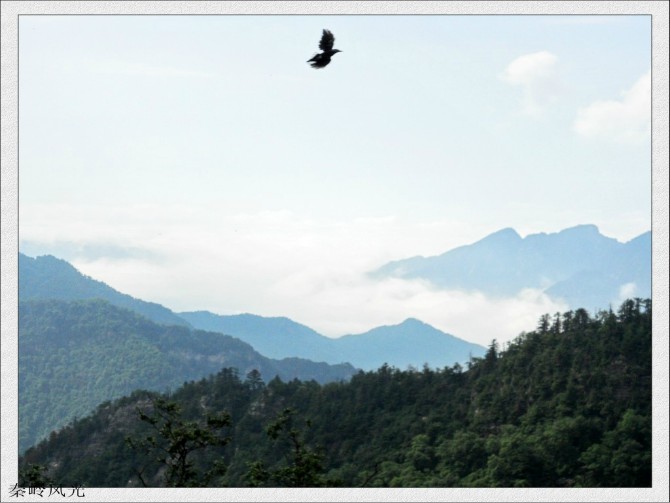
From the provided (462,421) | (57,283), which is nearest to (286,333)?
(57,283)

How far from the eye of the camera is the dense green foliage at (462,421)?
20.7 meters

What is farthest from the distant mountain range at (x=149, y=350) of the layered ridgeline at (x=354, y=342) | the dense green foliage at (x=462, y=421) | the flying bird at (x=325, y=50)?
the flying bird at (x=325, y=50)

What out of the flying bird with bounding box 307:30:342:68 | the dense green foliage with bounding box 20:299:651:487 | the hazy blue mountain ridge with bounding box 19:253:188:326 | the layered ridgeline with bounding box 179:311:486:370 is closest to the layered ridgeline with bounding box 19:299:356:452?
the layered ridgeline with bounding box 179:311:486:370

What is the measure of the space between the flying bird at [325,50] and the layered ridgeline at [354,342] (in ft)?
115

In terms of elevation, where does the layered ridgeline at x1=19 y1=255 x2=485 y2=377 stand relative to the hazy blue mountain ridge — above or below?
below

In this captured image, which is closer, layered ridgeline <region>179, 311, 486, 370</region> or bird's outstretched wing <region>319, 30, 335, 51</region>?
bird's outstretched wing <region>319, 30, 335, 51</region>

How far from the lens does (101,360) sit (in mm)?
61438

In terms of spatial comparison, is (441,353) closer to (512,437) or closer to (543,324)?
(543,324)

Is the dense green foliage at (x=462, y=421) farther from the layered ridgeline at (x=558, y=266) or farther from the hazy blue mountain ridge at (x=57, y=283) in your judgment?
Answer: the hazy blue mountain ridge at (x=57, y=283)

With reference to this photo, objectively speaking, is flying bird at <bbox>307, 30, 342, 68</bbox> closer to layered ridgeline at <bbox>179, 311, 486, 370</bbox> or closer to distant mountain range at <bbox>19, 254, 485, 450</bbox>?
layered ridgeline at <bbox>179, 311, 486, 370</bbox>

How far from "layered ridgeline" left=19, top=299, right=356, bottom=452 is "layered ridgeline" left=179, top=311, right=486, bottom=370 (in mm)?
1205

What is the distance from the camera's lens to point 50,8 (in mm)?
15023

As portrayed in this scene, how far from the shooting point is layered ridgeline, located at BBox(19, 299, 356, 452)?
54062mm

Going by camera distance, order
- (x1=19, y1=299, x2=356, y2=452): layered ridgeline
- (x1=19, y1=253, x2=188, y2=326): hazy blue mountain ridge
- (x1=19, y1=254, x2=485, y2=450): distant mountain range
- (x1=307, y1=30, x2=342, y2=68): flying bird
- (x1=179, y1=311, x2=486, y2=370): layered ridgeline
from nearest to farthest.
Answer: (x1=307, y1=30, x2=342, y2=68): flying bird
(x1=179, y1=311, x2=486, y2=370): layered ridgeline
(x1=19, y1=254, x2=485, y2=450): distant mountain range
(x1=19, y1=299, x2=356, y2=452): layered ridgeline
(x1=19, y1=253, x2=188, y2=326): hazy blue mountain ridge
